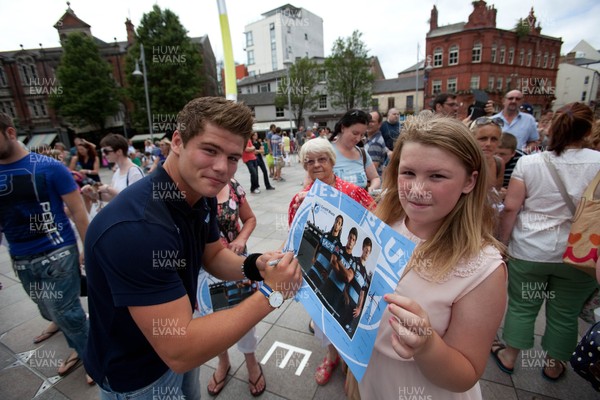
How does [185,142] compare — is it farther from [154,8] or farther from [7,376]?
[154,8]

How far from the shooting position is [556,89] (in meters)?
43.2

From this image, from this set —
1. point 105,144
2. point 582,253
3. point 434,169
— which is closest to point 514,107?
point 582,253

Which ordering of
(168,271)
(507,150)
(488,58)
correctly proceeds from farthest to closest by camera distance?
1. (488,58)
2. (507,150)
3. (168,271)

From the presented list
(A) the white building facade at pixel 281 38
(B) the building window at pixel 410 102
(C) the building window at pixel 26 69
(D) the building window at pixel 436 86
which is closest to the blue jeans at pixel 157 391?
(C) the building window at pixel 26 69

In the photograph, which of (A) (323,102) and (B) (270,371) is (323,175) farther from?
(A) (323,102)

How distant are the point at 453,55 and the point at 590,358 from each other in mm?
45637

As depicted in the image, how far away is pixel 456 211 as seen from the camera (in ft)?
4.07

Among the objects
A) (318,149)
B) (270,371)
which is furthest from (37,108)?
(270,371)

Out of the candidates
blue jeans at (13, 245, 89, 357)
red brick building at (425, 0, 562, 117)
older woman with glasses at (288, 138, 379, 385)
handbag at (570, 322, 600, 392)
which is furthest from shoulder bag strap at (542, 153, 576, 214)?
red brick building at (425, 0, 562, 117)

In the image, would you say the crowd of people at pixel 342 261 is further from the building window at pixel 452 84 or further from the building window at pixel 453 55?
the building window at pixel 453 55

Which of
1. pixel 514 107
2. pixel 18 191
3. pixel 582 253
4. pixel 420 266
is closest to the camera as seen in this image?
pixel 420 266

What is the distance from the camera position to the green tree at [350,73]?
35.6m

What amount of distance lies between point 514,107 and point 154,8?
34.8 m

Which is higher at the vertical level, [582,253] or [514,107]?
[514,107]
